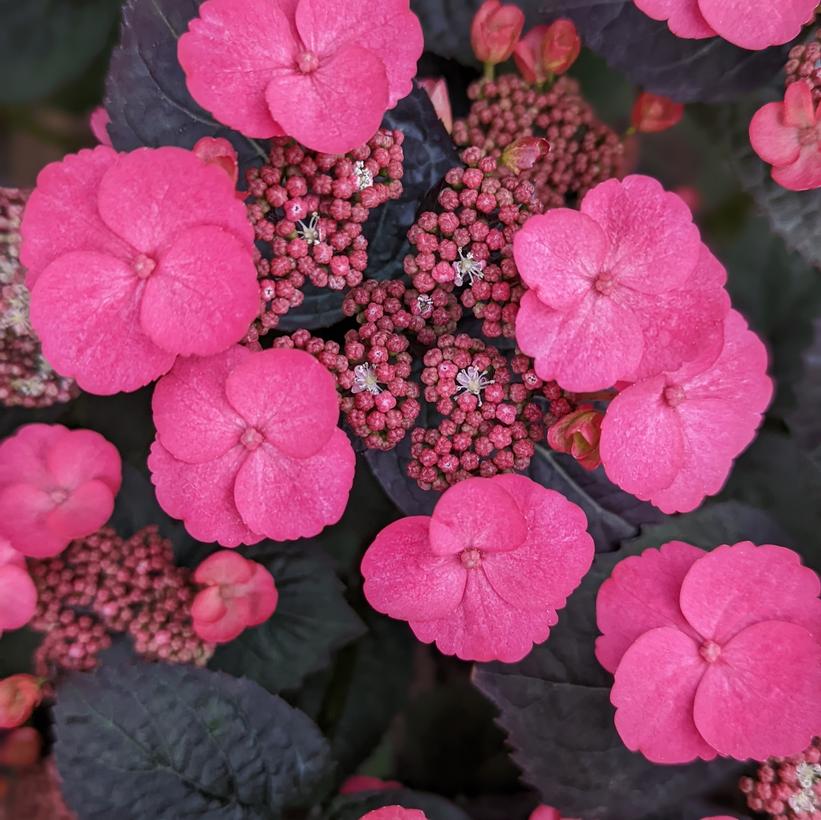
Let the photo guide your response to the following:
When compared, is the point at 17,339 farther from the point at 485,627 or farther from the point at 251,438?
the point at 485,627

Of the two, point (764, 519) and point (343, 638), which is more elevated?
point (764, 519)

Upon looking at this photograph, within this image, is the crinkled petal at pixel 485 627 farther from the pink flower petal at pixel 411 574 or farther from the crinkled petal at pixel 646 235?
the crinkled petal at pixel 646 235

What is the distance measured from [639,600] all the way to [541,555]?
145 millimetres

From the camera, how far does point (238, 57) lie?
2.39 ft

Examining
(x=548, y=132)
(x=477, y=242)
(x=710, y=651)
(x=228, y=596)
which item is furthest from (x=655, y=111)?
(x=228, y=596)

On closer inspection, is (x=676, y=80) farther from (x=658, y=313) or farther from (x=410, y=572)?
(x=410, y=572)

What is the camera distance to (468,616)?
2.53 ft

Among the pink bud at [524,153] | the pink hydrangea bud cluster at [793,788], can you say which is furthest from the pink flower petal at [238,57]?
the pink hydrangea bud cluster at [793,788]

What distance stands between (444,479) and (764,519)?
0.42 meters

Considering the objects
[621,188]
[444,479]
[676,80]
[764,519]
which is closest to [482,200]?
[621,188]

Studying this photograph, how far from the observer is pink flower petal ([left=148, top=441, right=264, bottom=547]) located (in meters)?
0.76

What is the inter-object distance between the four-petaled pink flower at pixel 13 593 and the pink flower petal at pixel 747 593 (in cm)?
63

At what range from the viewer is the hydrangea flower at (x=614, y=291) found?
2.30 feet

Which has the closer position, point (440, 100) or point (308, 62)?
point (308, 62)
